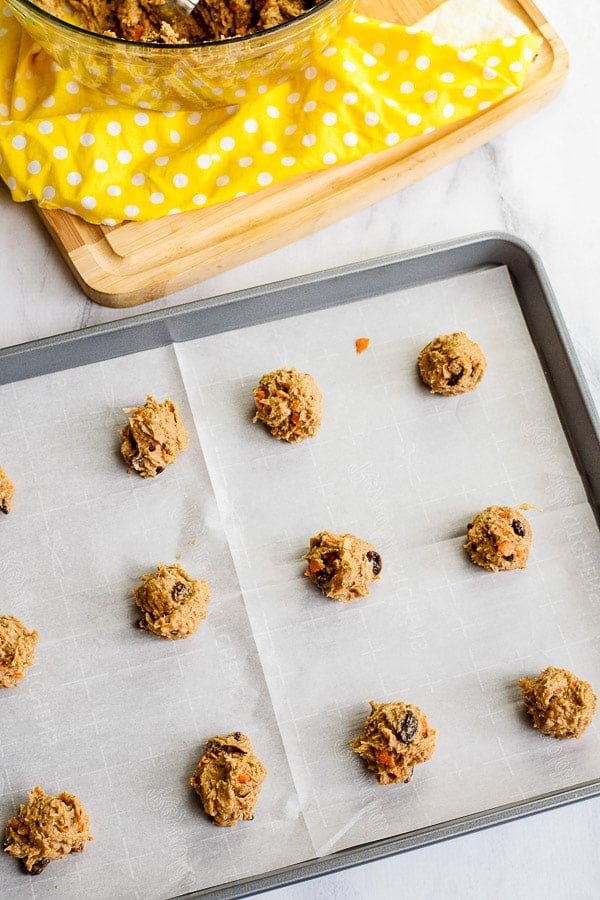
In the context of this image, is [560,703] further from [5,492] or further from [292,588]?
[5,492]

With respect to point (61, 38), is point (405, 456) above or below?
below

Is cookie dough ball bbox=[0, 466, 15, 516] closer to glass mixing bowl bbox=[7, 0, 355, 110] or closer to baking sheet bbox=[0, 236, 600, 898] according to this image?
baking sheet bbox=[0, 236, 600, 898]

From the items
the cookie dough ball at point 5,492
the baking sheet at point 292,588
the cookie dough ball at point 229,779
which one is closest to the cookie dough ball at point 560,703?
the baking sheet at point 292,588

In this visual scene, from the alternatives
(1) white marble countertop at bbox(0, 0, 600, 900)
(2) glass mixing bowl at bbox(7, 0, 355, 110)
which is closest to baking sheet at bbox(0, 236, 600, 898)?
(1) white marble countertop at bbox(0, 0, 600, 900)

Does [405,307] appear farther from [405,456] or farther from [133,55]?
[133,55]

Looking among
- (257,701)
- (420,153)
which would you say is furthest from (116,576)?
(420,153)

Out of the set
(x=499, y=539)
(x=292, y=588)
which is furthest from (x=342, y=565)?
(x=499, y=539)
